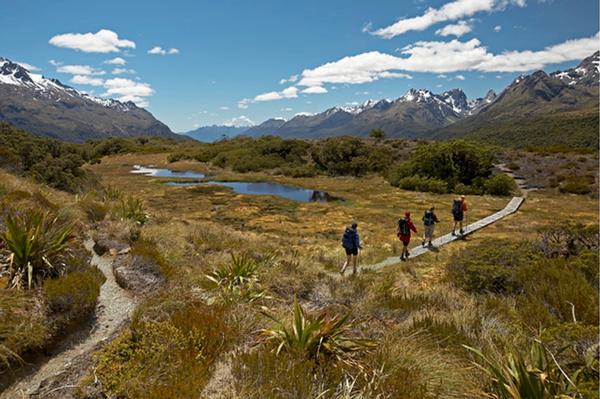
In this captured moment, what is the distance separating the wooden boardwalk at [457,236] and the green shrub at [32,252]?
10914 millimetres

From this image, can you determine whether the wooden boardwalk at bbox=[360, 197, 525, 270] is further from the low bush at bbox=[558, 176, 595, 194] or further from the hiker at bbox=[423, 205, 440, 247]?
the low bush at bbox=[558, 176, 595, 194]

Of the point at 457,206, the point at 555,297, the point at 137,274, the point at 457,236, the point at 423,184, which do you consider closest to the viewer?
the point at 555,297

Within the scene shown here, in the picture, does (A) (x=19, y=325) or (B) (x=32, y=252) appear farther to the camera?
(B) (x=32, y=252)

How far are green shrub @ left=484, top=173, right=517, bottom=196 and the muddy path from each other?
40.0 m

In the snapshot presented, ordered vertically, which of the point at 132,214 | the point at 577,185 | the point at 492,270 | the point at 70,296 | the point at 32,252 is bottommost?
the point at 577,185

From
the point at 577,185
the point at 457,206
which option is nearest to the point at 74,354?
the point at 457,206

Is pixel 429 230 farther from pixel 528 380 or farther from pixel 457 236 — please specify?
pixel 528 380

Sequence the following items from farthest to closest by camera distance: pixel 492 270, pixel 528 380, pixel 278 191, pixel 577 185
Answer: pixel 278 191 → pixel 577 185 → pixel 492 270 → pixel 528 380

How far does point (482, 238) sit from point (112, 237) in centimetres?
1814

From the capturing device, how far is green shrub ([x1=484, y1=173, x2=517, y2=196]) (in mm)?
40375

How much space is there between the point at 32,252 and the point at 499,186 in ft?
138

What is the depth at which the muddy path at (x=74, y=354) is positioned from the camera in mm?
4664

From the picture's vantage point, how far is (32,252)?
739 cm

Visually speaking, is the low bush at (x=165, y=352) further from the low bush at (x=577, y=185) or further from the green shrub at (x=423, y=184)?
the low bush at (x=577, y=185)
